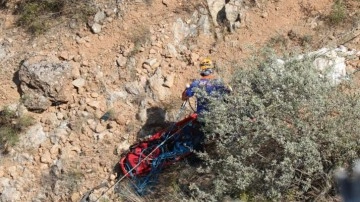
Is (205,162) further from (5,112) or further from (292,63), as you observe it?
(5,112)

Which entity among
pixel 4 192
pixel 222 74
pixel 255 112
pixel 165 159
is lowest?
pixel 4 192

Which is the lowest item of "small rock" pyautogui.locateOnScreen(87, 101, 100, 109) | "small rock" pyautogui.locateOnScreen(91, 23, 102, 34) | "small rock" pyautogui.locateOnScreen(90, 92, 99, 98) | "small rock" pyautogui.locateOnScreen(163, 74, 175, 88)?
"small rock" pyautogui.locateOnScreen(87, 101, 100, 109)

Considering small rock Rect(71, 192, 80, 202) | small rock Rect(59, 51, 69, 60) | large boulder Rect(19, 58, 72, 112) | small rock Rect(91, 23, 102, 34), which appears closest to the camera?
small rock Rect(71, 192, 80, 202)

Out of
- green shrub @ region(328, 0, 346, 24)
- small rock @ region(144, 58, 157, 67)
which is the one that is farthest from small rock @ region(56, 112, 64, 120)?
green shrub @ region(328, 0, 346, 24)

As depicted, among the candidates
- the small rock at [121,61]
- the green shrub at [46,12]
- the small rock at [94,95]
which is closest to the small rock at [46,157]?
the small rock at [94,95]

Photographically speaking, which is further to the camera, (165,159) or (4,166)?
(4,166)

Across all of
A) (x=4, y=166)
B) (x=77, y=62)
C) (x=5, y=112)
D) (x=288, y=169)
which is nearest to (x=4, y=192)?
(x=4, y=166)

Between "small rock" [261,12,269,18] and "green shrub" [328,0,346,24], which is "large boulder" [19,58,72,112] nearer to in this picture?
A: "small rock" [261,12,269,18]
